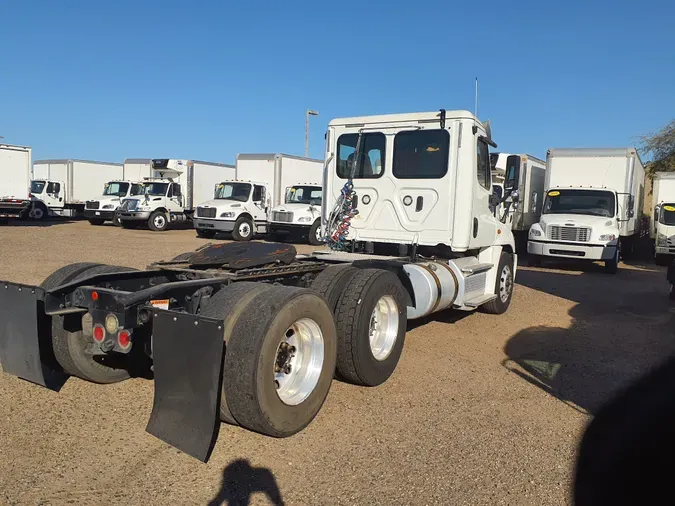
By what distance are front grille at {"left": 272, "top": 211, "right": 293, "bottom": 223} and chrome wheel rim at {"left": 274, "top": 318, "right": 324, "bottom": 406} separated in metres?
17.4

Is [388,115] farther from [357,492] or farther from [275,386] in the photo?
[357,492]

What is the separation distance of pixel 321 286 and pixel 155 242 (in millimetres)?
16097

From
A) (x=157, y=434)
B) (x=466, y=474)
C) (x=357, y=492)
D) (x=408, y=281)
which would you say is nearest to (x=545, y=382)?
A: (x=408, y=281)

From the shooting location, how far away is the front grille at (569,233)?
15594 millimetres

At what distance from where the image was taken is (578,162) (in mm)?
17234

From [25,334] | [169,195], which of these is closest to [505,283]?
[25,334]

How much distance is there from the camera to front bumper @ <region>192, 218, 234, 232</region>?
22.6m

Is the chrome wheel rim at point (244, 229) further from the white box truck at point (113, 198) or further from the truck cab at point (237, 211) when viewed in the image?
the white box truck at point (113, 198)

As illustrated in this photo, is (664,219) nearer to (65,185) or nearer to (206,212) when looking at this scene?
(206,212)

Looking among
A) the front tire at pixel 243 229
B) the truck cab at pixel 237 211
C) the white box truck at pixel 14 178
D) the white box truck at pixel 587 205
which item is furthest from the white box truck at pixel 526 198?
the white box truck at pixel 14 178

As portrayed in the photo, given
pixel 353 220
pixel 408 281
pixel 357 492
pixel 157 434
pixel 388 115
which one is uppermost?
pixel 388 115

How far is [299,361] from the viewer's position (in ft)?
14.2

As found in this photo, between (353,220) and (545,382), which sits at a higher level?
(353,220)

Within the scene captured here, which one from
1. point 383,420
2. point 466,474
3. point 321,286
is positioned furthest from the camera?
point 321,286
